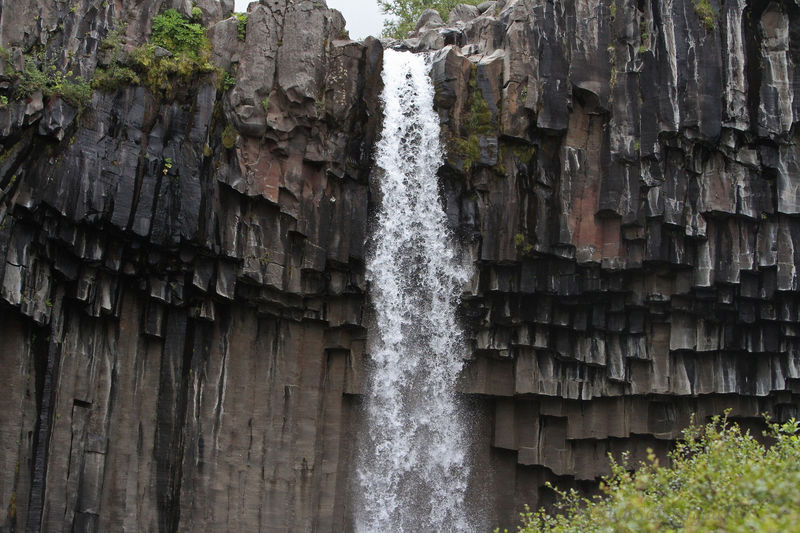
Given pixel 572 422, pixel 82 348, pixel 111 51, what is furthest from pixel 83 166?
pixel 572 422

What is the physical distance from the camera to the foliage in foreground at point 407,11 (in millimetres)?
31047

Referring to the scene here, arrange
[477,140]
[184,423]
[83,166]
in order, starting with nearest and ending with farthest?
[83,166] → [184,423] → [477,140]

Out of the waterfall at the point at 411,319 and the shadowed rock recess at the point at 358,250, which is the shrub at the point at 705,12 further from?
the waterfall at the point at 411,319

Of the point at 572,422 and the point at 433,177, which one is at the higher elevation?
the point at 433,177

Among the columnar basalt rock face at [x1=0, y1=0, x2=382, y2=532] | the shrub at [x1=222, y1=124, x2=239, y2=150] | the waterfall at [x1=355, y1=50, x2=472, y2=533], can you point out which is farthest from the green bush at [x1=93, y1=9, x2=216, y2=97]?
the waterfall at [x1=355, y1=50, x2=472, y2=533]

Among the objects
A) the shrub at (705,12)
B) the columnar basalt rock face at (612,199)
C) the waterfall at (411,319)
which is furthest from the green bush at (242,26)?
the shrub at (705,12)

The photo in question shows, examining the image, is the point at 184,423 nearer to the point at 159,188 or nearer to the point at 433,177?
the point at 159,188

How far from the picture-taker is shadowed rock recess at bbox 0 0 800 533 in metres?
15.6

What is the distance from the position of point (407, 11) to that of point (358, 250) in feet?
60.3

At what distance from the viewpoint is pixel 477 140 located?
1769 cm

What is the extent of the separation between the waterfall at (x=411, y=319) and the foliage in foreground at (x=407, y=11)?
1350 centimetres

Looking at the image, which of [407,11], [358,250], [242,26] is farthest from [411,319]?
[407,11]

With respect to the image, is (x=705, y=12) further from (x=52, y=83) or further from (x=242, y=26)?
(x=52, y=83)

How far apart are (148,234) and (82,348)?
2.57 metres
